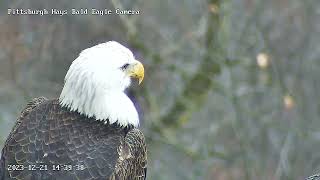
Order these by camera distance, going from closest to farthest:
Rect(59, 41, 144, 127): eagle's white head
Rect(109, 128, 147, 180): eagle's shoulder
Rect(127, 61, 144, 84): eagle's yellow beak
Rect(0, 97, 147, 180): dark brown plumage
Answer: Rect(0, 97, 147, 180): dark brown plumage, Rect(109, 128, 147, 180): eagle's shoulder, Rect(59, 41, 144, 127): eagle's white head, Rect(127, 61, 144, 84): eagle's yellow beak

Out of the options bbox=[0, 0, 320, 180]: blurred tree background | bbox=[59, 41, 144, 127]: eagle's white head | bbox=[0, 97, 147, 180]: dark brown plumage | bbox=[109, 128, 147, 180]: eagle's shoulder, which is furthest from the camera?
bbox=[0, 0, 320, 180]: blurred tree background

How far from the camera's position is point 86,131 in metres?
6.66

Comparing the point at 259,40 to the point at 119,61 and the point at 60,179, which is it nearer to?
the point at 119,61

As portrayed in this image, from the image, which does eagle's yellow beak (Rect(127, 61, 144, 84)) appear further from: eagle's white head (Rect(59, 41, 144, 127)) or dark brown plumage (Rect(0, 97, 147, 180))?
dark brown plumage (Rect(0, 97, 147, 180))

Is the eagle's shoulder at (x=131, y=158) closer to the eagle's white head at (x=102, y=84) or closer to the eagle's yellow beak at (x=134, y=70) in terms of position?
the eagle's white head at (x=102, y=84)

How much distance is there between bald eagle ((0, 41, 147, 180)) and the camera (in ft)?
20.7

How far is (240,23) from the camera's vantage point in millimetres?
11281

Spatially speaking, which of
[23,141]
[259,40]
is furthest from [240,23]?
[23,141]

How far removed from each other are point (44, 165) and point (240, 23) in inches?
215

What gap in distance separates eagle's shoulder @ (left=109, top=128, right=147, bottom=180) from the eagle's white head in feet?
0.47

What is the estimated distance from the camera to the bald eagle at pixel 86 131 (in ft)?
20.7

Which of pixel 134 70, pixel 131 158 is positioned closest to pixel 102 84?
pixel 134 70

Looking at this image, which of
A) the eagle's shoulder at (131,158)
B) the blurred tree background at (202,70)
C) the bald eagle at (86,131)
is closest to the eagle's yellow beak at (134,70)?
the bald eagle at (86,131)

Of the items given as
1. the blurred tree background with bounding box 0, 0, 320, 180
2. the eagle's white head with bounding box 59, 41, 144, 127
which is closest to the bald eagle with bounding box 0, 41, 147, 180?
the eagle's white head with bounding box 59, 41, 144, 127
